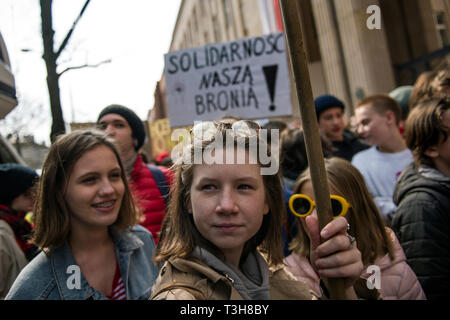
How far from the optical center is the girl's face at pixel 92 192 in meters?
1.13

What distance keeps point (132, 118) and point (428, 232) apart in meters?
1.65

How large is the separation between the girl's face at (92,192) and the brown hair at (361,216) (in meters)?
0.65

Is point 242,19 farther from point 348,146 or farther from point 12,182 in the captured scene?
point 12,182

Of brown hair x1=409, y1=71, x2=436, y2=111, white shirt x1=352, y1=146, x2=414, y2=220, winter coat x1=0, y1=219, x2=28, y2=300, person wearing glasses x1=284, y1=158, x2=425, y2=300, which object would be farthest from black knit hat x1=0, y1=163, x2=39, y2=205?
brown hair x1=409, y1=71, x2=436, y2=111

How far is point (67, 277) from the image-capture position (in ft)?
3.61

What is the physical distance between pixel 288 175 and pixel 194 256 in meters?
1.24

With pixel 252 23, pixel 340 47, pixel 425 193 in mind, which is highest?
pixel 252 23

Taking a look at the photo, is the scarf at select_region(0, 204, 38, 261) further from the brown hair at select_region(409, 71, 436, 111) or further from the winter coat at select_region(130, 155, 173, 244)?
the brown hair at select_region(409, 71, 436, 111)

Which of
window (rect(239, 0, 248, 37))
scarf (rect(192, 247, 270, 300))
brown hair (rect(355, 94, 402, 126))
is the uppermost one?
window (rect(239, 0, 248, 37))

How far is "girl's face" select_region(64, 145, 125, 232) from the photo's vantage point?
3.70ft

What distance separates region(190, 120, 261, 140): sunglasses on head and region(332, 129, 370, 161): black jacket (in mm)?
1898
